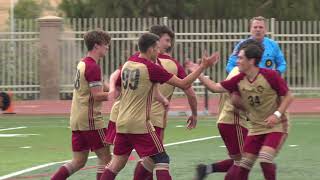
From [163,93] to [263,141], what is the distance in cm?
149

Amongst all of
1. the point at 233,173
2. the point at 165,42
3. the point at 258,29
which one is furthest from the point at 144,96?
the point at 258,29

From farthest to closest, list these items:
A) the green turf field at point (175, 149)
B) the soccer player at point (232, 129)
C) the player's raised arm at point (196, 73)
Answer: the green turf field at point (175, 149) < the soccer player at point (232, 129) < the player's raised arm at point (196, 73)

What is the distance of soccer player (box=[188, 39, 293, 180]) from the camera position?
914 cm

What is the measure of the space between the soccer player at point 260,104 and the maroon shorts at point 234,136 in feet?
2.33

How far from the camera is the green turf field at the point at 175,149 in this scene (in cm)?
1180

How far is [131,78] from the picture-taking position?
8891 millimetres

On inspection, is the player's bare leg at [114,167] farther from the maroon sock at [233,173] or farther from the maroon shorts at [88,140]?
the maroon sock at [233,173]

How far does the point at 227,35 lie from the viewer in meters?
26.6

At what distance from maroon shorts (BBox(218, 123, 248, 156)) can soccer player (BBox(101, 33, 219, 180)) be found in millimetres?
1434

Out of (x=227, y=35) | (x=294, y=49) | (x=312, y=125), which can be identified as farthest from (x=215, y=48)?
(x=312, y=125)

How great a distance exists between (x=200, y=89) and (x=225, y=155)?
13.0 m

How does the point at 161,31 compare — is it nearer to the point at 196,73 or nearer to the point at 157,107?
the point at 157,107

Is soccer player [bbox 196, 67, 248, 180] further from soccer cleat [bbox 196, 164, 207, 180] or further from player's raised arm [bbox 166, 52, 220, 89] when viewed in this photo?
player's raised arm [bbox 166, 52, 220, 89]

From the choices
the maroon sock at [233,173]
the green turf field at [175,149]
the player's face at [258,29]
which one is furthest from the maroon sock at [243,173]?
the player's face at [258,29]
